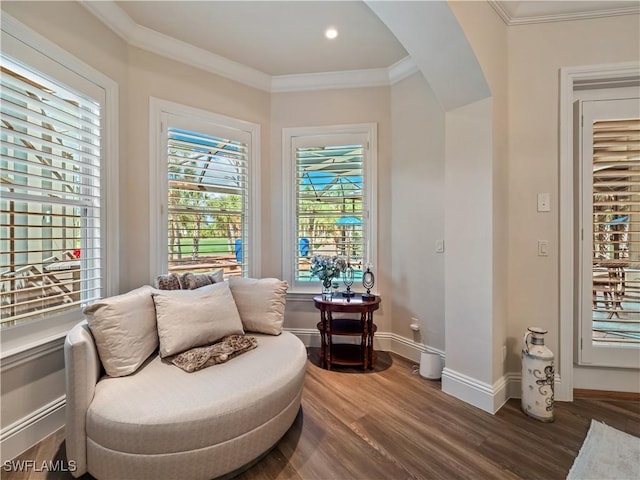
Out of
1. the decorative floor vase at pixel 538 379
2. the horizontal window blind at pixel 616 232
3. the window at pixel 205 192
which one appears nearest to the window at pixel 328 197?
the window at pixel 205 192

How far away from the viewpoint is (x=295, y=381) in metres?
1.72

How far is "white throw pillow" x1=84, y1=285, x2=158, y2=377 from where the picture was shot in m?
1.58

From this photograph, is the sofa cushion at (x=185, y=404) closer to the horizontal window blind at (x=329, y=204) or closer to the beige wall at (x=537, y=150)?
the horizontal window blind at (x=329, y=204)

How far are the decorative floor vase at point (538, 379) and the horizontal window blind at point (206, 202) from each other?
2.46 meters

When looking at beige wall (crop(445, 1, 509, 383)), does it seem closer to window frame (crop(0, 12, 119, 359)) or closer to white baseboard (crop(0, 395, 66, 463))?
window frame (crop(0, 12, 119, 359))

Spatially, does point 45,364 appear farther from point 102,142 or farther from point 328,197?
point 328,197

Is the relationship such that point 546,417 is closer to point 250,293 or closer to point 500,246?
point 500,246

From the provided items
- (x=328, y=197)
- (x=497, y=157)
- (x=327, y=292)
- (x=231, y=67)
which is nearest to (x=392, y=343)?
(x=327, y=292)

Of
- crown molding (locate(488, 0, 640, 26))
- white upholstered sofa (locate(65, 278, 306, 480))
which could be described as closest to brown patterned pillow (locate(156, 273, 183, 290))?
white upholstered sofa (locate(65, 278, 306, 480))

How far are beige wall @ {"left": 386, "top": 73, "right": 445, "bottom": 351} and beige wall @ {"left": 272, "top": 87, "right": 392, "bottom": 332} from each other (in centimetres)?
7

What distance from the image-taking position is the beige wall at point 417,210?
8.67 ft

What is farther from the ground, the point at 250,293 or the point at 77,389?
the point at 250,293

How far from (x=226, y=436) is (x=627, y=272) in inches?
108

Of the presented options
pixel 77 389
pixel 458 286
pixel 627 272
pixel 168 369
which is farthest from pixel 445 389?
pixel 77 389
